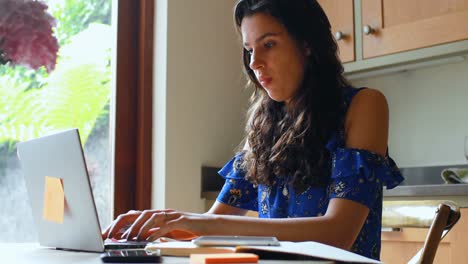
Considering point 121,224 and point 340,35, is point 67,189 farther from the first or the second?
point 340,35

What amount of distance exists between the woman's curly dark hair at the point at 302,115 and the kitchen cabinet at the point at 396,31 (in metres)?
0.79

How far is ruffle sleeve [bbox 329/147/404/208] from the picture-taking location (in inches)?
42.9

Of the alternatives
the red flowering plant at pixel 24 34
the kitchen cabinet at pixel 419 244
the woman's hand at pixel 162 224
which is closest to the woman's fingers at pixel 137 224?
the woman's hand at pixel 162 224

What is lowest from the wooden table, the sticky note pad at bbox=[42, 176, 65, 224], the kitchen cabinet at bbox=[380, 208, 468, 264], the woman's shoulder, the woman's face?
the kitchen cabinet at bbox=[380, 208, 468, 264]

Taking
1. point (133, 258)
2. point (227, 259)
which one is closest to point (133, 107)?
point (133, 258)

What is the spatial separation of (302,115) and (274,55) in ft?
0.49

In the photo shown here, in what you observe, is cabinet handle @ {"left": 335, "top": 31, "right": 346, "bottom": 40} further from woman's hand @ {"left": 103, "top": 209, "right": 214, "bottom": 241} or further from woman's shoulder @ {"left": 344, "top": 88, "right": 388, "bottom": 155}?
woman's hand @ {"left": 103, "top": 209, "right": 214, "bottom": 241}

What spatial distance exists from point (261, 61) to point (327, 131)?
22 cm

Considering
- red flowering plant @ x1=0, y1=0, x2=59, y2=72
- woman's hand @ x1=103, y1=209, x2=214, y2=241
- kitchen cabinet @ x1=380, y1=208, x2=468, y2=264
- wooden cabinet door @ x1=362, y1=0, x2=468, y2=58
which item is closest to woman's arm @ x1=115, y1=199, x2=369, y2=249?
woman's hand @ x1=103, y1=209, x2=214, y2=241

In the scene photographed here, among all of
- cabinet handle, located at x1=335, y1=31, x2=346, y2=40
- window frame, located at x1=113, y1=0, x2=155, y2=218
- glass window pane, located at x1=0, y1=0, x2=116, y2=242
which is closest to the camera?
glass window pane, located at x1=0, y1=0, x2=116, y2=242

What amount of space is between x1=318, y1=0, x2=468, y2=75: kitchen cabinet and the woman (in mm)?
810

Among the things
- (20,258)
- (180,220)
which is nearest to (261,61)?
(180,220)

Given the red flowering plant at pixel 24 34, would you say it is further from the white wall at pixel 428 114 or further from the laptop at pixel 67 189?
the white wall at pixel 428 114

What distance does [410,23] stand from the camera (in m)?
2.07
